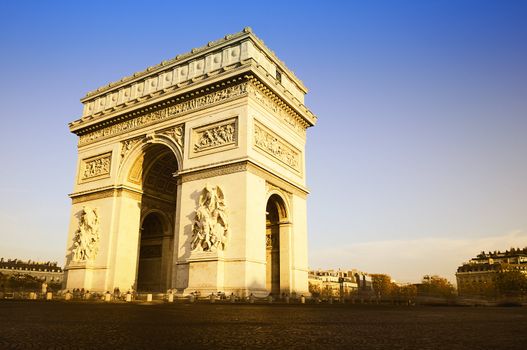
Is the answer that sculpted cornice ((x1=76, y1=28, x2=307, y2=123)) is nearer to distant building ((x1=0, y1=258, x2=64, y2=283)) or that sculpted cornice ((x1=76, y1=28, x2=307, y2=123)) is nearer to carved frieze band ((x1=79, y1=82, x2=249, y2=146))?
carved frieze band ((x1=79, y1=82, x2=249, y2=146))

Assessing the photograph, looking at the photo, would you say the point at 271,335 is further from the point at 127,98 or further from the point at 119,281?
the point at 127,98

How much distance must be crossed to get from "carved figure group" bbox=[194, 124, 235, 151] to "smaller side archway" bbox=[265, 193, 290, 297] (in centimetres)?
366

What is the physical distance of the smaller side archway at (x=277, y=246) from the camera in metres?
20.2

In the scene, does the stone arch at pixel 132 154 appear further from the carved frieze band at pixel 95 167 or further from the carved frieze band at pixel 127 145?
the carved frieze band at pixel 95 167

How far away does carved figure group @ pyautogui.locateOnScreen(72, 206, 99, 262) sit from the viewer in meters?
21.5

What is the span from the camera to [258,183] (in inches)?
710

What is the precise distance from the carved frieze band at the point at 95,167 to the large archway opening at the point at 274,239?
9229 millimetres

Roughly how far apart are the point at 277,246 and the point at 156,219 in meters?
8.42

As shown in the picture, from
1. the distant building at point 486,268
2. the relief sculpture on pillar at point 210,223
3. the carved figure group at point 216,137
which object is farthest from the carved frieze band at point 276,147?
the distant building at point 486,268

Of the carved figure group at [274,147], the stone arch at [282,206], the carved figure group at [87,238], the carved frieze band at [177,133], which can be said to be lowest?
the carved figure group at [87,238]

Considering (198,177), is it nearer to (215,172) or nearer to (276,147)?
(215,172)

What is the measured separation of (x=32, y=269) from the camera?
84.8 m

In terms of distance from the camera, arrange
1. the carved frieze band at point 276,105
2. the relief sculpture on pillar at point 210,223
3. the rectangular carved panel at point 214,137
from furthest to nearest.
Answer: the carved frieze band at point 276,105
the rectangular carved panel at point 214,137
the relief sculpture on pillar at point 210,223

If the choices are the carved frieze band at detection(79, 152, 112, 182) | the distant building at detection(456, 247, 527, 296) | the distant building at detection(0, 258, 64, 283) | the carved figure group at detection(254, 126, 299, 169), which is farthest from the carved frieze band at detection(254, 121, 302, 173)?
the distant building at detection(0, 258, 64, 283)
